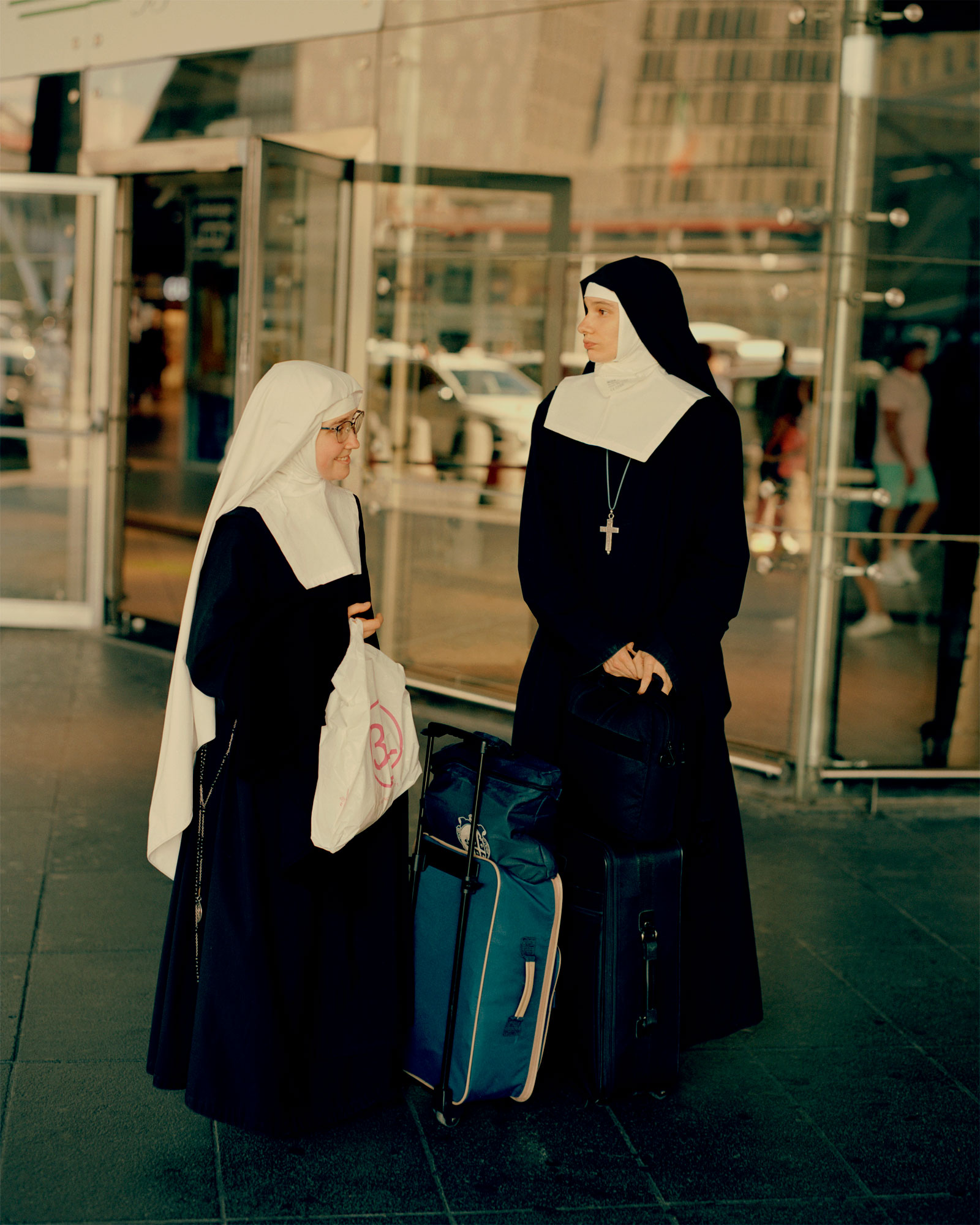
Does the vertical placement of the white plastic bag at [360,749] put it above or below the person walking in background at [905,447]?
below

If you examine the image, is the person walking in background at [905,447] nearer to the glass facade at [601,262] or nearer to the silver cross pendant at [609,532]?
the glass facade at [601,262]

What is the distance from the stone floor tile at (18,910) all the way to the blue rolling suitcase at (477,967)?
1338mm

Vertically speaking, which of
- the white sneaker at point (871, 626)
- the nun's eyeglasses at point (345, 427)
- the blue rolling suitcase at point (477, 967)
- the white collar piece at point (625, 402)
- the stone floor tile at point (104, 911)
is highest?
the white collar piece at point (625, 402)

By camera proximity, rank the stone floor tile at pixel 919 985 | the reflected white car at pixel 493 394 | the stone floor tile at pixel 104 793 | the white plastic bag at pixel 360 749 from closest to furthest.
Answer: the white plastic bag at pixel 360 749 < the stone floor tile at pixel 919 985 < the stone floor tile at pixel 104 793 < the reflected white car at pixel 493 394

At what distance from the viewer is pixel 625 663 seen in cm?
316

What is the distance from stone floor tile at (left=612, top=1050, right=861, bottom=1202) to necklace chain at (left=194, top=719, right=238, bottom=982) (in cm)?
101

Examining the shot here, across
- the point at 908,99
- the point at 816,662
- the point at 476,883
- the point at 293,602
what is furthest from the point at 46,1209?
the point at 908,99

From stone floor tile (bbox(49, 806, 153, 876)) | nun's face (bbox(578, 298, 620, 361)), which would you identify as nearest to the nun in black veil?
nun's face (bbox(578, 298, 620, 361))

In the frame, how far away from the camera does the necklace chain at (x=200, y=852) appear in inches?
115

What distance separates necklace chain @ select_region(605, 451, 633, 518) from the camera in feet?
10.7

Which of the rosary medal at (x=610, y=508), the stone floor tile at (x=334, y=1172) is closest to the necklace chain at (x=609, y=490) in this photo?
the rosary medal at (x=610, y=508)

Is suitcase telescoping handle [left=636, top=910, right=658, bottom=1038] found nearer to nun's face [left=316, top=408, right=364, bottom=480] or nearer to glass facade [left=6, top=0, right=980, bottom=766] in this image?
nun's face [left=316, top=408, right=364, bottom=480]

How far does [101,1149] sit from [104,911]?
1342 mm

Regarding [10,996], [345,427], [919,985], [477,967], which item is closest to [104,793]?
[10,996]
